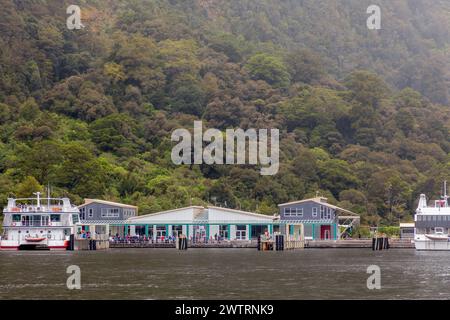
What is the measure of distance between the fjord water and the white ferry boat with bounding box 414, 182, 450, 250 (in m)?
17.9

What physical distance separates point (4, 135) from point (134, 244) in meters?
50.2

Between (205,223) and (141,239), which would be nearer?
(141,239)

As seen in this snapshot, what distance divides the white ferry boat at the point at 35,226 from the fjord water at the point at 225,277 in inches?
800

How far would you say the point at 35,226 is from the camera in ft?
354

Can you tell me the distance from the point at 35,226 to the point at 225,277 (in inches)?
1948

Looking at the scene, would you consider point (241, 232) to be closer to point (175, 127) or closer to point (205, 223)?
point (205, 223)

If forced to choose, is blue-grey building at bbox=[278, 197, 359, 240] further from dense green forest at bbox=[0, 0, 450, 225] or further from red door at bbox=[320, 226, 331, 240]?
dense green forest at bbox=[0, 0, 450, 225]

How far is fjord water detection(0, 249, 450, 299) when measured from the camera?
2072 inches

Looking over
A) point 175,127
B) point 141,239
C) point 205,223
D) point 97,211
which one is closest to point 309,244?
point 205,223

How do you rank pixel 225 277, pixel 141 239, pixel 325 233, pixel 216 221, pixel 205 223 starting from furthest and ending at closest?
1. pixel 325 233
2. pixel 205 223
3. pixel 216 221
4. pixel 141 239
5. pixel 225 277

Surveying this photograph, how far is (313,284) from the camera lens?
5791cm

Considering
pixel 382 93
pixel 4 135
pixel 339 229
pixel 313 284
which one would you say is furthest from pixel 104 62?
pixel 313 284

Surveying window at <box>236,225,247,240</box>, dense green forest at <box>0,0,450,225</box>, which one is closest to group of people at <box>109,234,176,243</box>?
window at <box>236,225,247,240</box>

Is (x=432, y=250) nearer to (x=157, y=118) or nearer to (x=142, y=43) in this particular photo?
(x=157, y=118)
